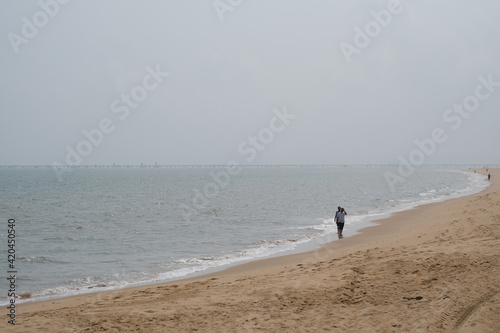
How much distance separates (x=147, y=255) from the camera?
18859mm

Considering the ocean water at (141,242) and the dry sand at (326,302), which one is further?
the ocean water at (141,242)

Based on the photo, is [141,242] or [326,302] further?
[141,242]

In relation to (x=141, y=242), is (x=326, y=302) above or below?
below

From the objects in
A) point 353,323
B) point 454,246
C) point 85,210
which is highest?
point 85,210

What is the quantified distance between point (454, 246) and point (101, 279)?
1118cm

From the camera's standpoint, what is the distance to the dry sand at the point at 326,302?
7.68 metres

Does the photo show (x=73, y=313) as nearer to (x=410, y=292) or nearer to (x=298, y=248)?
(x=410, y=292)

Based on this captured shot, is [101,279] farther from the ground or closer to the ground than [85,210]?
closer to the ground

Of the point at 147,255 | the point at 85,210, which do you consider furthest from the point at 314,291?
the point at 85,210

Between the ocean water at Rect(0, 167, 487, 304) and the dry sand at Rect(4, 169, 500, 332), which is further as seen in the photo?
the ocean water at Rect(0, 167, 487, 304)

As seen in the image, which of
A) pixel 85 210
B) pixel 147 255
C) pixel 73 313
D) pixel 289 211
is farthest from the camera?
pixel 85 210

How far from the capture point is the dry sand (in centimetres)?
768

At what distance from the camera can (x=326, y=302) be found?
876cm

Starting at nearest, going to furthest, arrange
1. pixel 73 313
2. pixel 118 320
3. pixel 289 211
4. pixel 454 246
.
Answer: pixel 118 320
pixel 73 313
pixel 454 246
pixel 289 211
